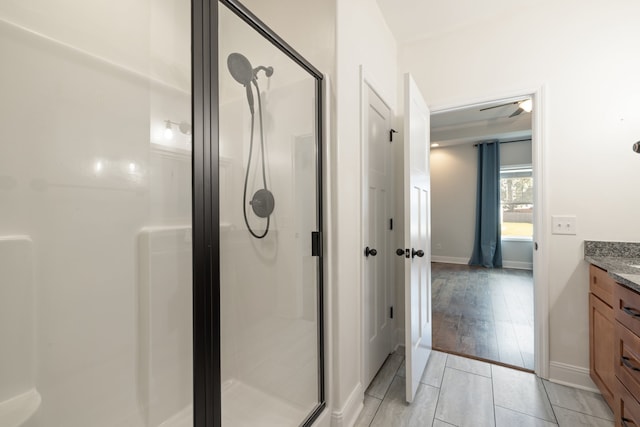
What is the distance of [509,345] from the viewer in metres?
2.40

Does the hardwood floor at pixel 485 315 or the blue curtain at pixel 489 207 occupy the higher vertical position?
the blue curtain at pixel 489 207

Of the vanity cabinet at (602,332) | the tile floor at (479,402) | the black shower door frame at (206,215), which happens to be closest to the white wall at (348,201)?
the tile floor at (479,402)

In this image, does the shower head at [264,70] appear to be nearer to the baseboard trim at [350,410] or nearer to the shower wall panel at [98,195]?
the shower wall panel at [98,195]

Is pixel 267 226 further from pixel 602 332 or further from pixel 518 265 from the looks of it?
pixel 518 265

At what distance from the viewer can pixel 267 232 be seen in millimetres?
1298

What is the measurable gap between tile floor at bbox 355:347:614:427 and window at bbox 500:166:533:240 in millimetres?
4760

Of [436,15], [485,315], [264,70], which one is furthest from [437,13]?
[485,315]

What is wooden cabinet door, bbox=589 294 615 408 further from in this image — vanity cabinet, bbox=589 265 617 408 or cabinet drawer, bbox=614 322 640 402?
cabinet drawer, bbox=614 322 640 402

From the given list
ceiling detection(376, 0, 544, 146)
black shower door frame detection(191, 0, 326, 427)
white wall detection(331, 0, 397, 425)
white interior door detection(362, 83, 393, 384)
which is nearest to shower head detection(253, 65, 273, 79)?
black shower door frame detection(191, 0, 326, 427)

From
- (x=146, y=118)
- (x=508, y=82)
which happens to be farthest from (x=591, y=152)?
(x=146, y=118)

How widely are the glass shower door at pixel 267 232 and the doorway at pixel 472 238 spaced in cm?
155

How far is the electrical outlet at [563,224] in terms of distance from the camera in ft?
6.12

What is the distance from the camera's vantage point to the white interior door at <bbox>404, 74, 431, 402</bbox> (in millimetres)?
1702

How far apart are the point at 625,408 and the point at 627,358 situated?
0.75ft
